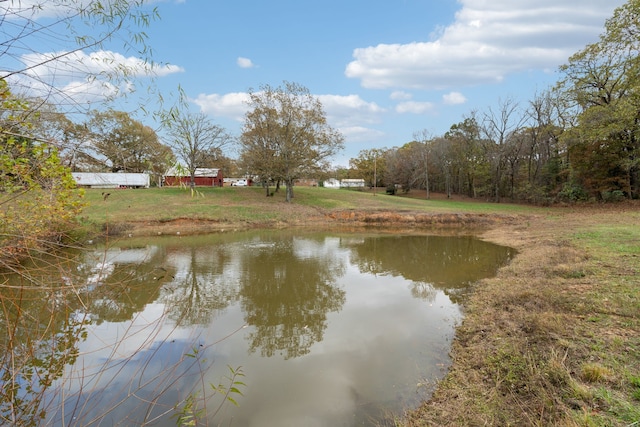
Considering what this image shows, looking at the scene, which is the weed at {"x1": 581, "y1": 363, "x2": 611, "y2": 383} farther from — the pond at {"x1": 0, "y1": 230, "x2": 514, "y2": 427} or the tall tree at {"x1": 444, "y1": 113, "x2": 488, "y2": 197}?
the tall tree at {"x1": 444, "y1": 113, "x2": 488, "y2": 197}

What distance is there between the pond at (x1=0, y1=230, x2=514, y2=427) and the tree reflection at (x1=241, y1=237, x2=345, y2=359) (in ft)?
0.14

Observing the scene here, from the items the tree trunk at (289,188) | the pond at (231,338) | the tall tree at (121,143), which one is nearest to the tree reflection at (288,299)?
the pond at (231,338)

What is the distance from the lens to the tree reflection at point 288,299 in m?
5.79

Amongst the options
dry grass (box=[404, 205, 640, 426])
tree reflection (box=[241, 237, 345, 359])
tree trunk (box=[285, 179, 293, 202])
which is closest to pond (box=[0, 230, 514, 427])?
tree reflection (box=[241, 237, 345, 359])

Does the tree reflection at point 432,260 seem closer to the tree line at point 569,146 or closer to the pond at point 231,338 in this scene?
the pond at point 231,338

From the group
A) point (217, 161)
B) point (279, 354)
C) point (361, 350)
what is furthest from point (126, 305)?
point (217, 161)

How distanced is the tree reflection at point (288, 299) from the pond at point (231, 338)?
0.04 metres

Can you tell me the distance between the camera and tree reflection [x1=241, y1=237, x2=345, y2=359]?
579 centimetres

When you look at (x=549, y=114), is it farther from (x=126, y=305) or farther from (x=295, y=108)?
(x=126, y=305)

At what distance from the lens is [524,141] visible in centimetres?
3712

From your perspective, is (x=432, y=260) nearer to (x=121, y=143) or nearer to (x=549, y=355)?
(x=549, y=355)

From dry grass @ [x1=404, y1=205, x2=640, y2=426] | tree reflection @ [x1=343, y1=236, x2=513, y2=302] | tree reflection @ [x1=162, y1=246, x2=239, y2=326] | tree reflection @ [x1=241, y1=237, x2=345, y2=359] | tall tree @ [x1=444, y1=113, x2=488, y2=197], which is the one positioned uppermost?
tall tree @ [x1=444, y1=113, x2=488, y2=197]

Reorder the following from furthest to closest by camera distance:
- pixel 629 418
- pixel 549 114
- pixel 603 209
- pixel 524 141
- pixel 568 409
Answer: pixel 524 141 → pixel 549 114 → pixel 603 209 → pixel 568 409 → pixel 629 418

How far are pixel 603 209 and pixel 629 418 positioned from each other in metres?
29.1
